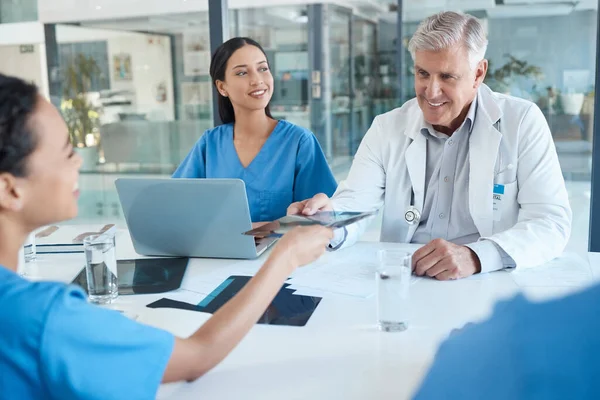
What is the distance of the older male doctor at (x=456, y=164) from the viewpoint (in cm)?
195

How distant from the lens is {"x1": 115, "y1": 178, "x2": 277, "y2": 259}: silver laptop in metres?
1.70

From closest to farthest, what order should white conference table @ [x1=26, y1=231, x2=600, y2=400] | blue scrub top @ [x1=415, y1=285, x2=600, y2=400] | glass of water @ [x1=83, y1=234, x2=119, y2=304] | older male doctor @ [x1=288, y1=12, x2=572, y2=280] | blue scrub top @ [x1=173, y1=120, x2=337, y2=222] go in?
blue scrub top @ [x1=415, y1=285, x2=600, y2=400], white conference table @ [x1=26, y1=231, x2=600, y2=400], glass of water @ [x1=83, y1=234, x2=119, y2=304], older male doctor @ [x1=288, y1=12, x2=572, y2=280], blue scrub top @ [x1=173, y1=120, x2=337, y2=222]

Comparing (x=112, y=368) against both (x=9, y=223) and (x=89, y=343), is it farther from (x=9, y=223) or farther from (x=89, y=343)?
(x=9, y=223)

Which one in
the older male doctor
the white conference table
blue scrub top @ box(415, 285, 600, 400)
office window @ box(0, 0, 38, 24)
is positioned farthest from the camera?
office window @ box(0, 0, 38, 24)

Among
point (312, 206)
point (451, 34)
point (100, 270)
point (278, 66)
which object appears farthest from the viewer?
point (278, 66)

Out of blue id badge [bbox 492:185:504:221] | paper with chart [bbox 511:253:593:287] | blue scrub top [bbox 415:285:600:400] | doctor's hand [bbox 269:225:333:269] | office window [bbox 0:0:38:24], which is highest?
office window [bbox 0:0:38:24]

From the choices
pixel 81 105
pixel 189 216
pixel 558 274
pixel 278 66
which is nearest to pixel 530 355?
pixel 558 274

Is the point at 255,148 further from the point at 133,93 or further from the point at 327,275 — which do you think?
the point at 133,93

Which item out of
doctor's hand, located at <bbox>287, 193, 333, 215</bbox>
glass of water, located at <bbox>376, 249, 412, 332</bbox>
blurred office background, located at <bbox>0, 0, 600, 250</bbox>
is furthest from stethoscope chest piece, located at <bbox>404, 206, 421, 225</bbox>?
blurred office background, located at <bbox>0, 0, 600, 250</bbox>

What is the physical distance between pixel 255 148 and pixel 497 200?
1.06 m

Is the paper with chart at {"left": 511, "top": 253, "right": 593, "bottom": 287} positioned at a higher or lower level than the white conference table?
higher

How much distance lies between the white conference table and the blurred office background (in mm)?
2195

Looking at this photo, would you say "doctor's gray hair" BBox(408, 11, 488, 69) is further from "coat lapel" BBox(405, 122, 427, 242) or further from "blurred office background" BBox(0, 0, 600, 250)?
"blurred office background" BBox(0, 0, 600, 250)

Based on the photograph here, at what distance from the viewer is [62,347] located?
841mm
